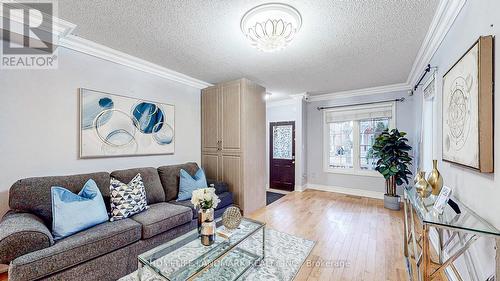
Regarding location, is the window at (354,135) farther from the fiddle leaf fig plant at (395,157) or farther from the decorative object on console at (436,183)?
the decorative object on console at (436,183)

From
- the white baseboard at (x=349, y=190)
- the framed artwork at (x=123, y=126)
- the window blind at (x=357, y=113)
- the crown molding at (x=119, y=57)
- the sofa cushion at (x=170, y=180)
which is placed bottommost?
the white baseboard at (x=349, y=190)

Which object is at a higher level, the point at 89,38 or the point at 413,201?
the point at 89,38

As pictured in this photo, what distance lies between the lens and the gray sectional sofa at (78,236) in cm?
146

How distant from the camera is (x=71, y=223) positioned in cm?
181

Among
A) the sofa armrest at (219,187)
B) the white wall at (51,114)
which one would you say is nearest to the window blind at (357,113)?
the sofa armrest at (219,187)

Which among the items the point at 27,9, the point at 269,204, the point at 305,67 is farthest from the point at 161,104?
the point at 269,204

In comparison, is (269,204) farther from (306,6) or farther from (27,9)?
(27,9)

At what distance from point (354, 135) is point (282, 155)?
1.86m

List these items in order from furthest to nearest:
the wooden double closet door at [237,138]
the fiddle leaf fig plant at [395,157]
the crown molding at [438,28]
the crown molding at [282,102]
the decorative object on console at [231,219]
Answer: the crown molding at [282,102] < the fiddle leaf fig plant at [395,157] < the wooden double closet door at [237,138] < the decorative object on console at [231,219] < the crown molding at [438,28]

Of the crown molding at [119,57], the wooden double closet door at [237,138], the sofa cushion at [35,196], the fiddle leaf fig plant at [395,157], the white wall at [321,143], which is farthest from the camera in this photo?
the white wall at [321,143]

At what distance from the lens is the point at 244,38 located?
2.36 metres

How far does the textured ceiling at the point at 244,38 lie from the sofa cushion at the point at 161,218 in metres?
1.99

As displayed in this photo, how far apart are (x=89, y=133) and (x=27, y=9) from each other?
129 cm

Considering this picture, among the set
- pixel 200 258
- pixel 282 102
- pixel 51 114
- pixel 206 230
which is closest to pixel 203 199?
pixel 206 230
